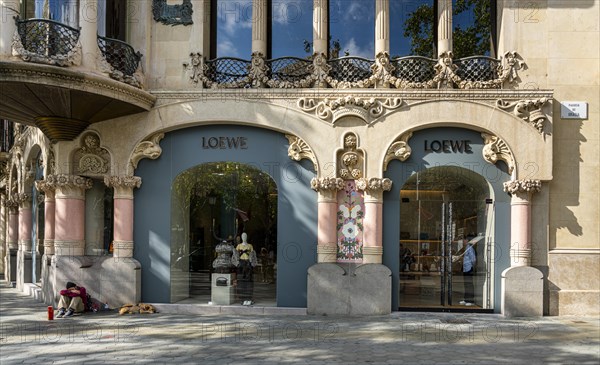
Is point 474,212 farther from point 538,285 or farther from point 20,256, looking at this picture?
point 20,256

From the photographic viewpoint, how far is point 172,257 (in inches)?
601

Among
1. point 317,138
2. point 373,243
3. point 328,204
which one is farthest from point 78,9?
point 373,243

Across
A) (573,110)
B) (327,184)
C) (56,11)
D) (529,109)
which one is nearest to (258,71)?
(327,184)

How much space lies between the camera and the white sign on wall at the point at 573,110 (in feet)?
47.3

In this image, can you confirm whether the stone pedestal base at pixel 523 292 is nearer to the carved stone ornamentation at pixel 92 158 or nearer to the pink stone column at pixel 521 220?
the pink stone column at pixel 521 220

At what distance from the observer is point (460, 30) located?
15359 millimetres

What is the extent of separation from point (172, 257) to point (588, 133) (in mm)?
10439

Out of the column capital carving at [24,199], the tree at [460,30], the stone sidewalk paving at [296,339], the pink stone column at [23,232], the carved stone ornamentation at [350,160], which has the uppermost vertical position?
the tree at [460,30]

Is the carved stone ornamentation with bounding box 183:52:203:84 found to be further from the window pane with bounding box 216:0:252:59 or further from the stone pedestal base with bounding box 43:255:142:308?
the stone pedestal base with bounding box 43:255:142:308

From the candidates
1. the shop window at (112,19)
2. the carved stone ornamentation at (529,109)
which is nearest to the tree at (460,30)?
the carved stone ornamentation at (529,109)

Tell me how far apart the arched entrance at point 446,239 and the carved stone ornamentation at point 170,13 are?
689cm

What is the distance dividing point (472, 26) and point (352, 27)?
3.02 metres

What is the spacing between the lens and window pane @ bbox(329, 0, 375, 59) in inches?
600

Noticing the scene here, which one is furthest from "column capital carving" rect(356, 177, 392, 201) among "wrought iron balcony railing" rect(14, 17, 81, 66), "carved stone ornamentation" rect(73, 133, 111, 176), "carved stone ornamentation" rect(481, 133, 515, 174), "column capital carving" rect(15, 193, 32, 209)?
"column capital carving" rect(15, 193, 32, 209)
